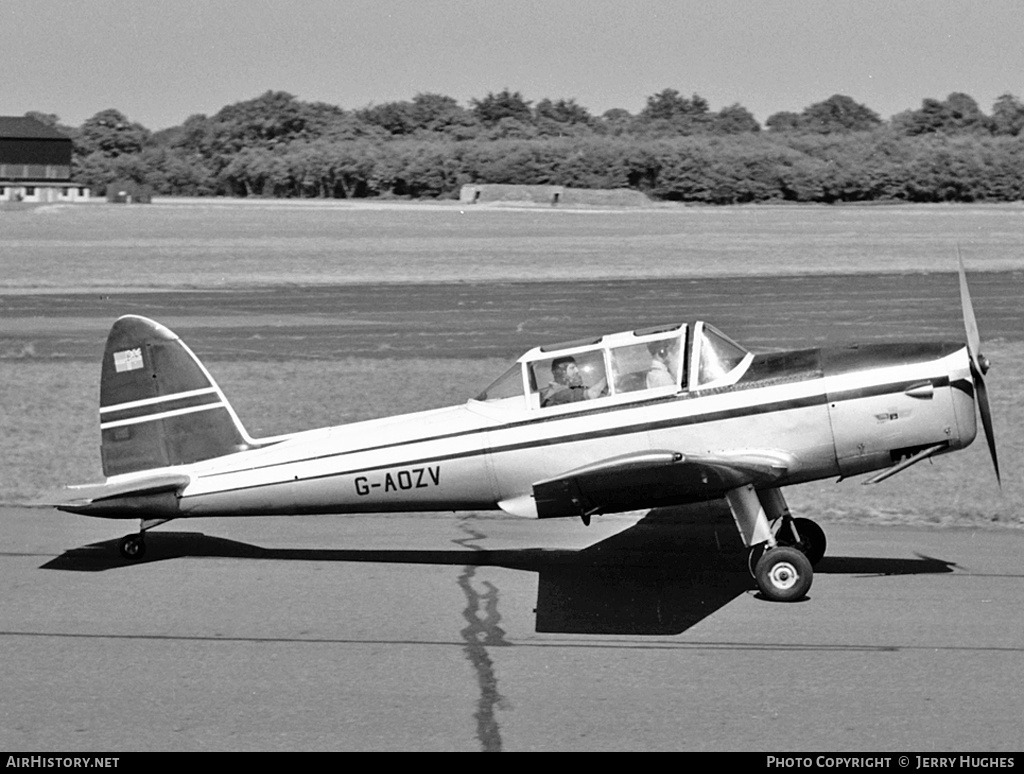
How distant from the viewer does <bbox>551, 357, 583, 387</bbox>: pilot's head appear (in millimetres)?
9797

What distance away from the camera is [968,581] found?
31.9 feet

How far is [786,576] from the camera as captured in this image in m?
9.20

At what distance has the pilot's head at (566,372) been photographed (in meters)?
9.80

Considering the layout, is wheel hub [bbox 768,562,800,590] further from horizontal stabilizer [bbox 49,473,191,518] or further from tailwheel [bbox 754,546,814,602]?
horizontal stabilizer [bbox 49,473,191,518]

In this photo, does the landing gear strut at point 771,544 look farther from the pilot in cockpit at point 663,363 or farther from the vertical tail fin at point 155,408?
the vertical tail fin at point 155,408

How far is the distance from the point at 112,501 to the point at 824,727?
5.51 metres

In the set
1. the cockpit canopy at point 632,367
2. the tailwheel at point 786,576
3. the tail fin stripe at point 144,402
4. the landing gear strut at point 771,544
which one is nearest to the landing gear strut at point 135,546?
the tail fin stripe at point 144,402

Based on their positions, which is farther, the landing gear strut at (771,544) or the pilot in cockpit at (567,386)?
the pilot in cockpit at (567,386)

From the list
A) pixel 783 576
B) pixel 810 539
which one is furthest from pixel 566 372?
pixel 810 539

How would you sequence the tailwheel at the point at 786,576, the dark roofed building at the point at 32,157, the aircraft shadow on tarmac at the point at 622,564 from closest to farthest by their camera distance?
the aircraft shadow on tarmac at the point at 622,564 < the tailwheel at the point at 786,576 < the dark roofed building at the point at 32,157

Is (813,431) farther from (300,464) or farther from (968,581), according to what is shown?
(300,464)

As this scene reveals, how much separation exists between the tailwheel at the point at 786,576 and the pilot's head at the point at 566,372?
1831mm

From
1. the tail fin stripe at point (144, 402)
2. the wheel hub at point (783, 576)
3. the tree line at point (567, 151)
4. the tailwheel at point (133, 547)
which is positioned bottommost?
the tailwheel at point (133, 547)

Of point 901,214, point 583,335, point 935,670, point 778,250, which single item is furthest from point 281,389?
point 901,214
